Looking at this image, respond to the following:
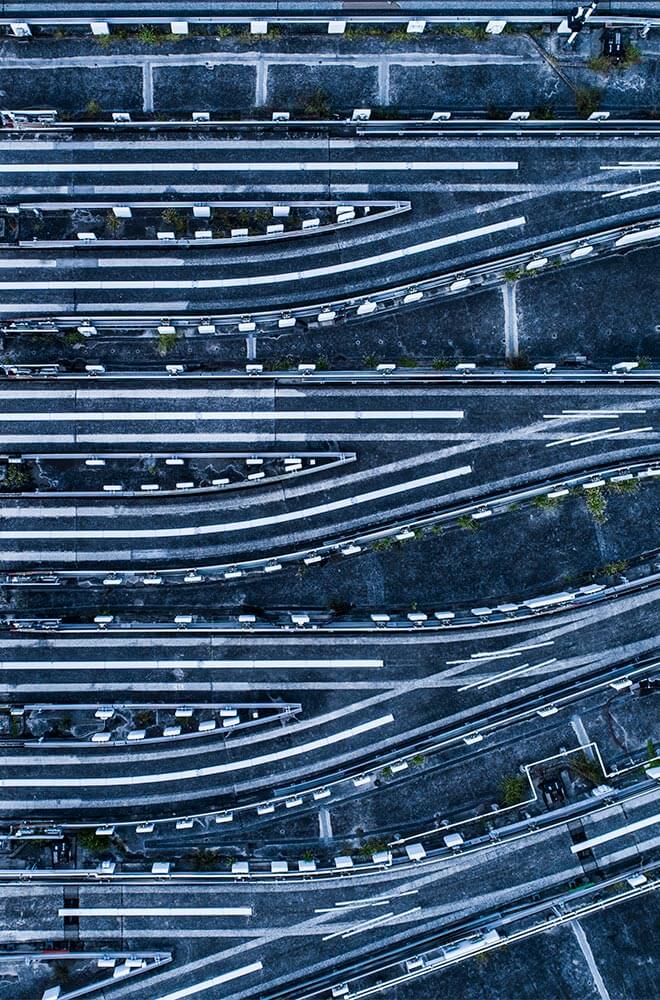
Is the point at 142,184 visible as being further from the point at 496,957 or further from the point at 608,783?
the point at 496,957

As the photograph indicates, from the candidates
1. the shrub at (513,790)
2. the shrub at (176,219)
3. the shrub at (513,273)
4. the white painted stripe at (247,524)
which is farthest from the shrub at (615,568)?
the shrub at (176,219)

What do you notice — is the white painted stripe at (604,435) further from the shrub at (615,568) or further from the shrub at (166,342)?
the shrub at (166,342)

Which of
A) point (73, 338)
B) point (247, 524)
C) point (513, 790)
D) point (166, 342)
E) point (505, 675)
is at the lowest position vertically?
point (513, 790)

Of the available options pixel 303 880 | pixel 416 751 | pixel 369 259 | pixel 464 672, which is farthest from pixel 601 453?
pixel 303 880

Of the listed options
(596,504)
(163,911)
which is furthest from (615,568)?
(163,911)

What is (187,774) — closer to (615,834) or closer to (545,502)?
(615,834)

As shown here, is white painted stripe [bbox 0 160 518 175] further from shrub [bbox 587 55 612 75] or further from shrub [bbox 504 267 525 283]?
shrub [bbox 587 55 612 75]
